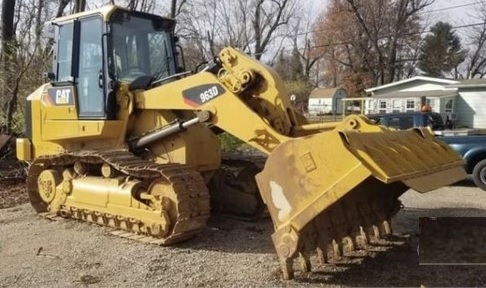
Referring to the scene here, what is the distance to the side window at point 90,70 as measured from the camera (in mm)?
7473

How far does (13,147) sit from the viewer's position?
44.0 feet

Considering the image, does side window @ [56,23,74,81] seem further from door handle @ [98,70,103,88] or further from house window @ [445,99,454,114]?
house window @ [445,99,454,114]

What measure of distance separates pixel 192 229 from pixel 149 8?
28.3 metres

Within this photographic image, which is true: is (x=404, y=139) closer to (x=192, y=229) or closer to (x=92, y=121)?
(x=192, y=229)

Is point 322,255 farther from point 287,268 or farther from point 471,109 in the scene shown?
point 471,109

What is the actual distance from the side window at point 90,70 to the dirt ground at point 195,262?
5.34 feet

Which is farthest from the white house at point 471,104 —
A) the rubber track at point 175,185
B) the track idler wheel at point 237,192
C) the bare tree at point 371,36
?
the rubber track at point 175,185

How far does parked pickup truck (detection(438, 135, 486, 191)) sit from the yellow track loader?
6046 mm

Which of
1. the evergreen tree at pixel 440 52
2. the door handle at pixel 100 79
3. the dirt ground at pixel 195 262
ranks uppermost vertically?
the evergreen tree at pixel 440 52

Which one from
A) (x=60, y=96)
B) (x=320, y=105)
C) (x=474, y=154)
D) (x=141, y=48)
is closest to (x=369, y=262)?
(x=141, y=48)

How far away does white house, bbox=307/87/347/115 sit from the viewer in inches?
2291

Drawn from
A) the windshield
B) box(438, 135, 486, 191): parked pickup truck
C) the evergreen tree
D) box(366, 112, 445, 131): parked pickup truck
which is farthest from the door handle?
the evergreen tree

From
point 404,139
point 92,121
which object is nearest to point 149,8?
point 92,121

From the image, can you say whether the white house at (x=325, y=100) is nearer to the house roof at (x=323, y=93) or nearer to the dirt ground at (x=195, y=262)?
the house roof at (x=323, y=93)
